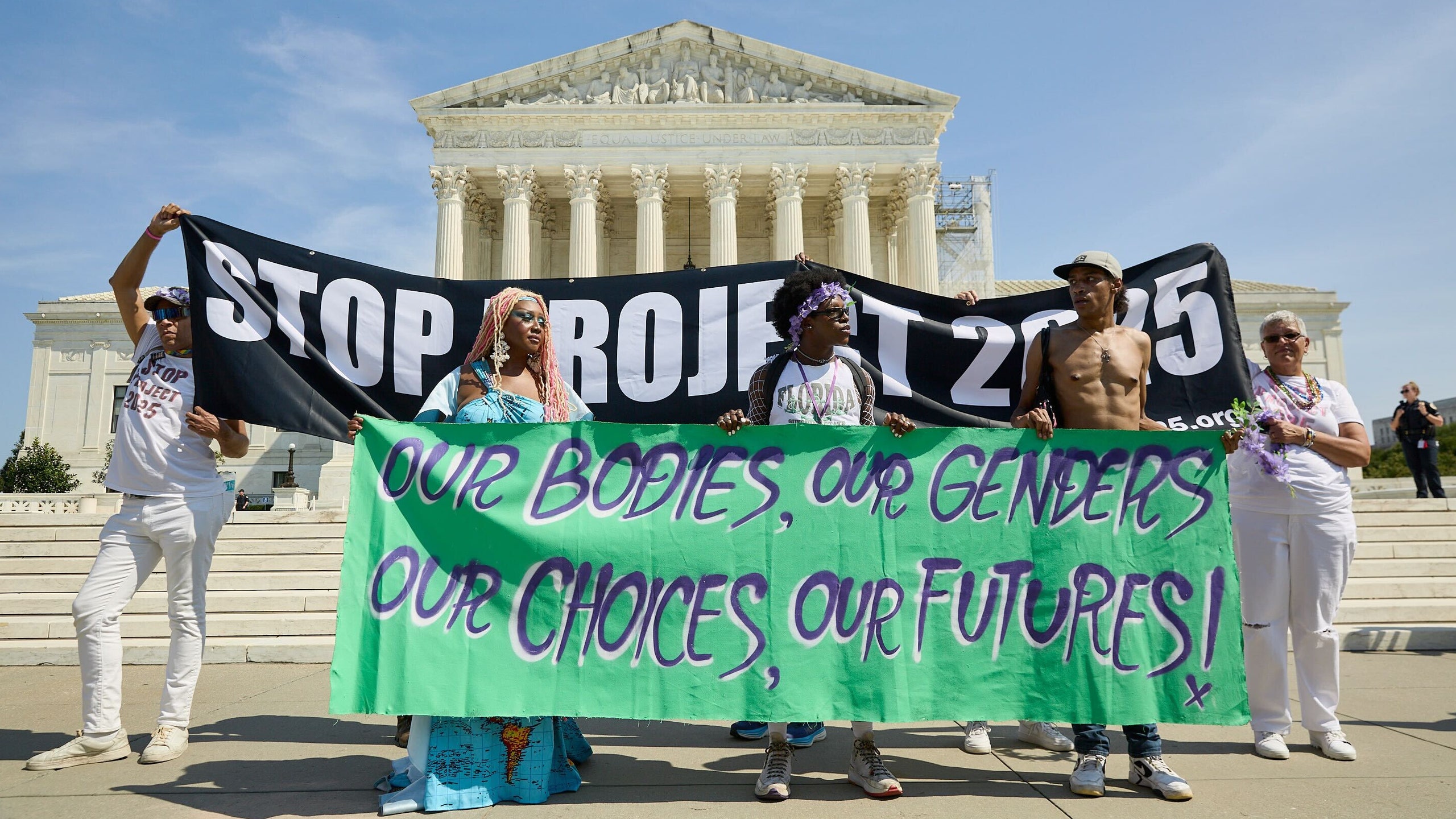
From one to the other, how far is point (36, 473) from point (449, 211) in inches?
972

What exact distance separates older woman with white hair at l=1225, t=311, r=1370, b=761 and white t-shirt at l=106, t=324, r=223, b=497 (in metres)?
5.39

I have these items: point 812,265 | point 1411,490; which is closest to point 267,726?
point 812,265

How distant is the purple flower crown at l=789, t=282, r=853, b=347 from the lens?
12.7 feet

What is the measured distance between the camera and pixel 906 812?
326cm

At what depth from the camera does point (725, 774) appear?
3.85 meters

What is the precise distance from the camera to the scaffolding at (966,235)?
43688 mm

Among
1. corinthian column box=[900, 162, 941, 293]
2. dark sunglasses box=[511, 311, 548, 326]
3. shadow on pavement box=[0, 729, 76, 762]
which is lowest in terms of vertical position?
shadow on pavement box=[0, 729, 76, 762]

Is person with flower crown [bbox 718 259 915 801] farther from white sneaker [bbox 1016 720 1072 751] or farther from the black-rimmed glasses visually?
the black-rimmed glasses

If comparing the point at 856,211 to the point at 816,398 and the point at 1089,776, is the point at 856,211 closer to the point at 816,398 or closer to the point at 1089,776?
the point at 816,398

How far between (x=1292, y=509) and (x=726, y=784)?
327 centimetres

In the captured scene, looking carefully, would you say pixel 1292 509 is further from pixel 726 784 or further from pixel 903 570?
pixel 726 784

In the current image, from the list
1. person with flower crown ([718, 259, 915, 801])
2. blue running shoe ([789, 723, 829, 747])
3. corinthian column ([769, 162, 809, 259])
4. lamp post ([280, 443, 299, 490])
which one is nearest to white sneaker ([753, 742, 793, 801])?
person with flower crown ([718, 259, 915, 801])

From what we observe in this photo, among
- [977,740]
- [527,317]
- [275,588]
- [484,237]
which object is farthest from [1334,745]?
[484,237]

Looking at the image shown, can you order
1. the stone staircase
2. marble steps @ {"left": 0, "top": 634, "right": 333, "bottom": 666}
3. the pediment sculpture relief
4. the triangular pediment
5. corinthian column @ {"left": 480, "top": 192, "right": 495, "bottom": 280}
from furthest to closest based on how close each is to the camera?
corinthian column @ {"left": 480, "top": 192, "right": 495, "bottom": 280}
the pediment sculpture relief
the triangular pediment
the stone staircase
marble steps @ {"left": 0, "top": 634, "right": 333, "bottom": 666}
